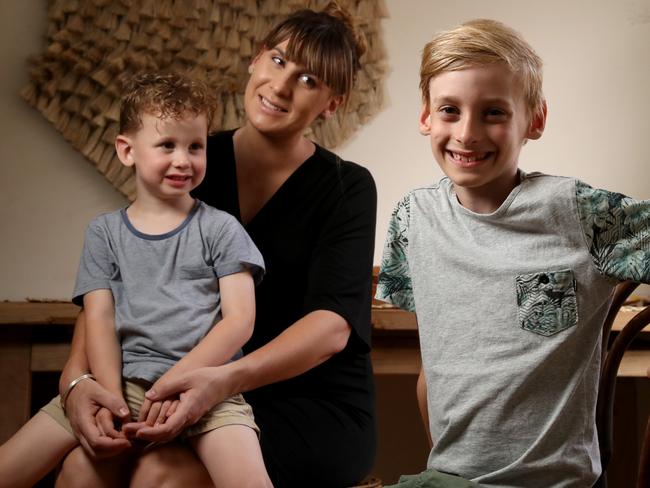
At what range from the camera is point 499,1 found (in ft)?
8.70

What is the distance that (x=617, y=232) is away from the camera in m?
1.13

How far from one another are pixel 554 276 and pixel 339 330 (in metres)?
0.44

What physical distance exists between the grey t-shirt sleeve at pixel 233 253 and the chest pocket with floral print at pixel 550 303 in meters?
0.43

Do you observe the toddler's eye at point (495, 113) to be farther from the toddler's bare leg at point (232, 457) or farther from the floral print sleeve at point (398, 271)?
the toddler's bare leg at point (232, 457)

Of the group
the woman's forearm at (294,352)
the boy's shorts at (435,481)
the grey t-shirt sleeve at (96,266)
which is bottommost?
the boy's shorts at (435,481)

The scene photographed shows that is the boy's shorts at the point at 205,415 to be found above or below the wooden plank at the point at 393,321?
above

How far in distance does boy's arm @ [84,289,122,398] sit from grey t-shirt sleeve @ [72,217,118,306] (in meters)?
0.01

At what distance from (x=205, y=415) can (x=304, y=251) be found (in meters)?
0.40

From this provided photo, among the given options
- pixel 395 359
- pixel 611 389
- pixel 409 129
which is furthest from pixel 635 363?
pixel 611 389

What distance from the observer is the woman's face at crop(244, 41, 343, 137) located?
1.55 m

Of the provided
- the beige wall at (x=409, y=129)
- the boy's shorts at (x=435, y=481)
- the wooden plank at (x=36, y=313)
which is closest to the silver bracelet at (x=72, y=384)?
the boy's shorts at (x=435, y=481)

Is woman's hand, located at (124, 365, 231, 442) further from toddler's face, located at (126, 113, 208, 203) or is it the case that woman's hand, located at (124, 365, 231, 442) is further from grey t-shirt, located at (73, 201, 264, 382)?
toddler's face, located at (126, 113, 208, 203)

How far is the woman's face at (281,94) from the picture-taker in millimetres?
1550

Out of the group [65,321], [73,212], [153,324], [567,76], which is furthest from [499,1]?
[153,324]
